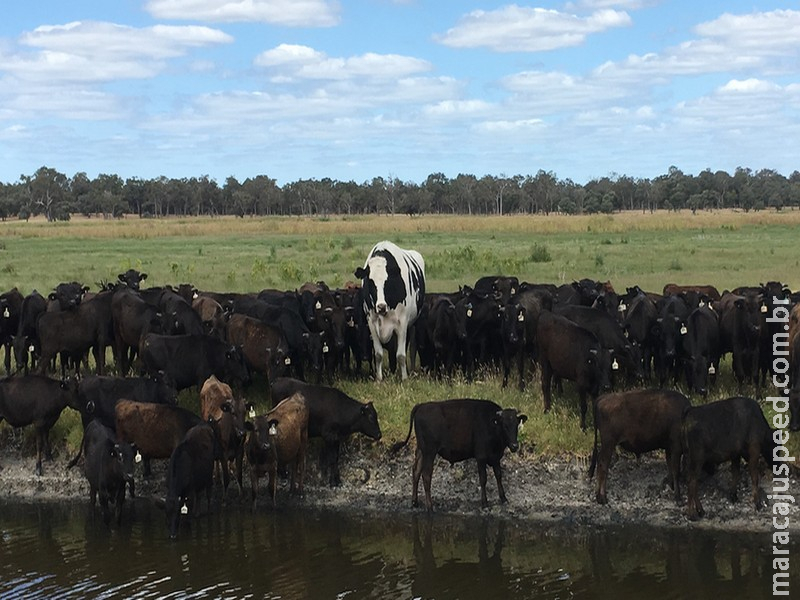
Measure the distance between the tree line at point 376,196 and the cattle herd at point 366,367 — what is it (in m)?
116

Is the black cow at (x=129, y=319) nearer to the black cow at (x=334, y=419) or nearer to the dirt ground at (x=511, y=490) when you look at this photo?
the dirt ground at (x=511, y=490)

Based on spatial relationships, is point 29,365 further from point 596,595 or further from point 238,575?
point 596,595

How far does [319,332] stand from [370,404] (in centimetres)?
325

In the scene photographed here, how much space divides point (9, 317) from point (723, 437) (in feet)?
38.0

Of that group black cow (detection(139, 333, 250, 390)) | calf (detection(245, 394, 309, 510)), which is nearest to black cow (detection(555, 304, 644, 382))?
calf (detection(245, 394, 309, 510))

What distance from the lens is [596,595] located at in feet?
30.4

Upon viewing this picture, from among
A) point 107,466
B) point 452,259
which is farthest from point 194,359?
point 452,259

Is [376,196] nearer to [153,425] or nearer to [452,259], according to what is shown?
[452,259]

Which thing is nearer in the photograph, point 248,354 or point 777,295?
point 248,354

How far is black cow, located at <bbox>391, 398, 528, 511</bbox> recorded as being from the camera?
11.5m

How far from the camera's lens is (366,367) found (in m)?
17.6

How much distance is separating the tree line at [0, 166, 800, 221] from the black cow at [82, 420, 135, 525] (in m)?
122

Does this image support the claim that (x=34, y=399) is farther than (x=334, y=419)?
Yes

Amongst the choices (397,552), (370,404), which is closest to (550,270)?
(370,404)
